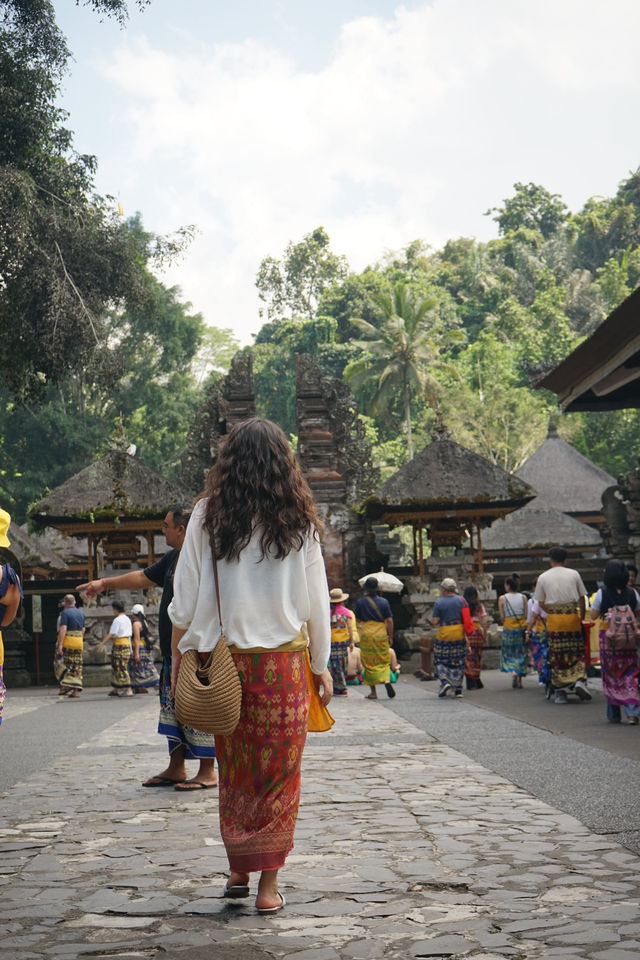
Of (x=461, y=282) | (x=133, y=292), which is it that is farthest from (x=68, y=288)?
(x=461, y=282)

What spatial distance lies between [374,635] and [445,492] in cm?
813

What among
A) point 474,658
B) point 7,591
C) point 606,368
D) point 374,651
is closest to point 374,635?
point 374,651

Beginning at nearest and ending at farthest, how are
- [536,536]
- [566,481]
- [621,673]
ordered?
[621,673]
[536,536]
[566,481]

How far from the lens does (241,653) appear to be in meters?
4.29

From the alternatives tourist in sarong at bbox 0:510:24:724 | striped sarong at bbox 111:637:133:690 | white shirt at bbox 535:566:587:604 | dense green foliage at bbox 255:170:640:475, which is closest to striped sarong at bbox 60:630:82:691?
striped sarong at bbox 111:637:133:690

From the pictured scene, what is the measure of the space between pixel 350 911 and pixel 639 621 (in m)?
7.90

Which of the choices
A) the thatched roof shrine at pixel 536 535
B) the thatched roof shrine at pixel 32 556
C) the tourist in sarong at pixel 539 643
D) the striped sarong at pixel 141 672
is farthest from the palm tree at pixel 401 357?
the tourist in sarong at pixel 539 643

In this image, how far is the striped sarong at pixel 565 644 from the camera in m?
12.7

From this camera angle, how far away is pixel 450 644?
1529cm

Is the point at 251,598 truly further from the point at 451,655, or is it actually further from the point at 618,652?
the point at 451,655

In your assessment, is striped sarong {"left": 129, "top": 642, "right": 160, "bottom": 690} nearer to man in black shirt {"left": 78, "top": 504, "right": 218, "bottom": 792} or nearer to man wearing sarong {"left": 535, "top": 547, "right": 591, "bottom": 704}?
man wearing sarong {"left": 535, "top": 547, "right": 591, "bottom": 704}

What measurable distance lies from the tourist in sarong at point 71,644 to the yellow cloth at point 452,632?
21.0 ft

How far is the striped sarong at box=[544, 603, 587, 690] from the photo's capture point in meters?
12.7

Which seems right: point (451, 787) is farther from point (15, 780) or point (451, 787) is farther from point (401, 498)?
point (401, 498)
